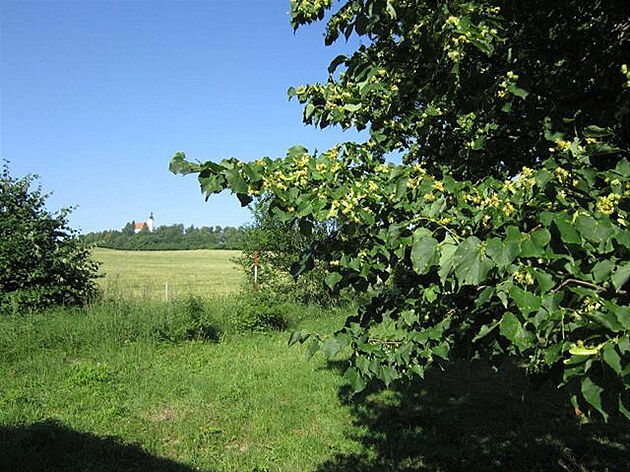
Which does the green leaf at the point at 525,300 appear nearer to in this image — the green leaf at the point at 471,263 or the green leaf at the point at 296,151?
the green leaf at the point at 471,263

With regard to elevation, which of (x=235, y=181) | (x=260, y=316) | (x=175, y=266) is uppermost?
(x=235, y=181)

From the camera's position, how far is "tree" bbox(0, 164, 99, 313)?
8.99 meters

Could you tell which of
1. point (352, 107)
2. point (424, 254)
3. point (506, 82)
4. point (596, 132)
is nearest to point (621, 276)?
point (424, 254)

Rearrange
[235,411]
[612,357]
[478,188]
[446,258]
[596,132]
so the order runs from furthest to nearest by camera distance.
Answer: [235,411] → [478,188] → [596,132] → [446,258] → [612,357]

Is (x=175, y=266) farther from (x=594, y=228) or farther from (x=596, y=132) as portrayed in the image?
(x=594, y=228)

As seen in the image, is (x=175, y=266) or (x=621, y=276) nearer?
(x=621, y=276)

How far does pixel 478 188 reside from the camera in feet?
6.53

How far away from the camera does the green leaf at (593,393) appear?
130 cm

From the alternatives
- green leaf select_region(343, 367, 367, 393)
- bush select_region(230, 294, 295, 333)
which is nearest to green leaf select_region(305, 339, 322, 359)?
green leaf select_region(343, 367, 367, 393)

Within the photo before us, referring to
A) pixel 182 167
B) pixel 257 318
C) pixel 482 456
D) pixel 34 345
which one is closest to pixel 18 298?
pixel 34 345

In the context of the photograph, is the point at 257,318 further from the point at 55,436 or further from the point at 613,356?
the point at 613,356

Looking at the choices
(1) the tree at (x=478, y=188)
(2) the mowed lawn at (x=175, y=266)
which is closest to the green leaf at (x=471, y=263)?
(1) the tree at (x=478, y=188)

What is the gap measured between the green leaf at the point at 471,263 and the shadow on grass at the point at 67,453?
3748 mm

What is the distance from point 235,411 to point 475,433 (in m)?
2.52
